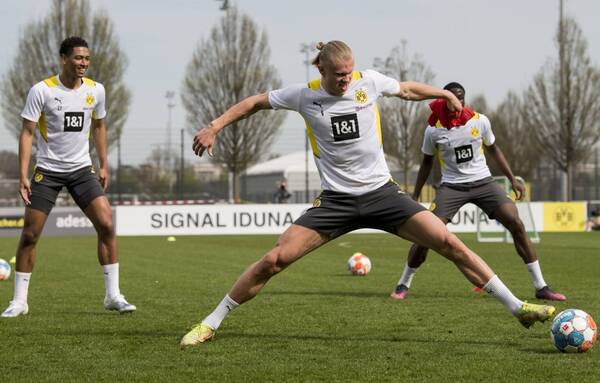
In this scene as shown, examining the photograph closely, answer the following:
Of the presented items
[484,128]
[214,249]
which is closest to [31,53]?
[214,249]

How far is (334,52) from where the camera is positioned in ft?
23.4

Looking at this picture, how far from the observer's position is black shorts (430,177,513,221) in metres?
11.2

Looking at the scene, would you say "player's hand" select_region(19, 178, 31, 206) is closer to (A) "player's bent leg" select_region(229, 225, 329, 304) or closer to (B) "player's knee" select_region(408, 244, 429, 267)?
(A) "player's bent leg" select_region(229, 225, 329, 304)

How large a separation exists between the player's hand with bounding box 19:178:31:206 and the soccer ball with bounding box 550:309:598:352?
483 cm

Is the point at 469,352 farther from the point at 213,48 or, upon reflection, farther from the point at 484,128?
the point at 213,48

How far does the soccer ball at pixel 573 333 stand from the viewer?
278 inches

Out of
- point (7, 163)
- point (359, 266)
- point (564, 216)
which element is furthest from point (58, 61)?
point (359, 266)

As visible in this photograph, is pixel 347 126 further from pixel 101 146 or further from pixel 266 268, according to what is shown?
pixel 101 146

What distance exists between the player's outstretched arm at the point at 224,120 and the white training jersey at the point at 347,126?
10 cm

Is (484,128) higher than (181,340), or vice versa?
(484,128)

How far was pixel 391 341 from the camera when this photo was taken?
7.80 meters

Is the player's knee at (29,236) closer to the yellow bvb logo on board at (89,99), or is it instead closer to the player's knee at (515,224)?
the yellow bvb logo on board at (89,99)

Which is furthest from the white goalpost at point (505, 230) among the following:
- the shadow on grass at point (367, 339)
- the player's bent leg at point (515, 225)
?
the shadow on grass at point (367, 339)

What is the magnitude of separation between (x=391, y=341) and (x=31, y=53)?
36332 millimetres
